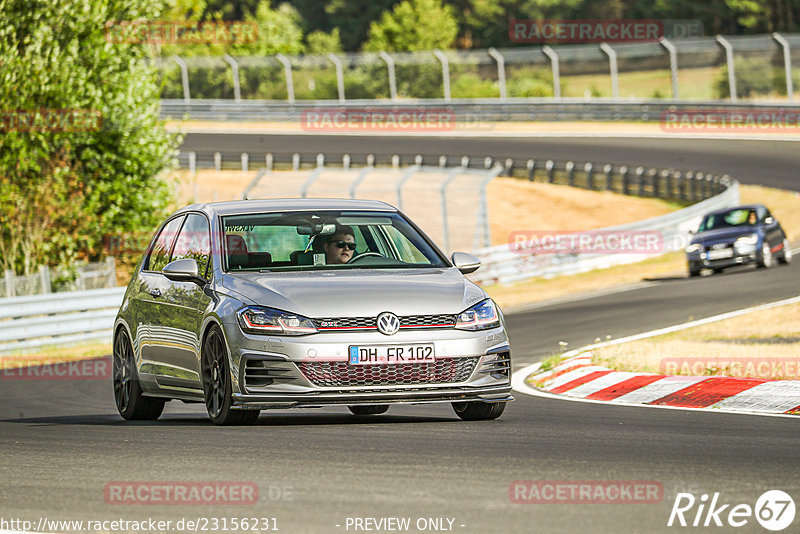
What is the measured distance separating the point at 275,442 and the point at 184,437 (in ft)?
2.63

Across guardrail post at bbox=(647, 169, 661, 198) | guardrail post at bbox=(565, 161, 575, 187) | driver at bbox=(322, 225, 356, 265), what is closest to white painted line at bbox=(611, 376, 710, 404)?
driver at bbox=(322, 225, 356, 265)

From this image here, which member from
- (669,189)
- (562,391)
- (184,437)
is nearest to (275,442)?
(184,437)

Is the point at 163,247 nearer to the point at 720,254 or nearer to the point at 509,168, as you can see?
the point at 720,254

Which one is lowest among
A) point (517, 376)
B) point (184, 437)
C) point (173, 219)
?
point (517, 376)

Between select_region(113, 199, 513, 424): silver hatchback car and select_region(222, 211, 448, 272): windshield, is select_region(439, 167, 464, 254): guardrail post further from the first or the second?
select_region(222, 211, 448, 272): windshield

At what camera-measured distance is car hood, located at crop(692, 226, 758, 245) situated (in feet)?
90.8

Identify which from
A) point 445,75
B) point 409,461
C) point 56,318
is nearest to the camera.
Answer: point 409,461

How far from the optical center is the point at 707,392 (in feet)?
37.3

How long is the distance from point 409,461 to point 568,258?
78.1 ft

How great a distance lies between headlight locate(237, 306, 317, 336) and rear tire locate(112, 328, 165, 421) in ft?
7.23

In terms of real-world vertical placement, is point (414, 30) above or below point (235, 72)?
below

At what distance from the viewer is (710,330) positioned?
713 inches

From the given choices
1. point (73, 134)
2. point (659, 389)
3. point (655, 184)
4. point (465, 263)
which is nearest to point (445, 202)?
point (73, 134)

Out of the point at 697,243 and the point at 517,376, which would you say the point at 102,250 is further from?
the point at 517,376
